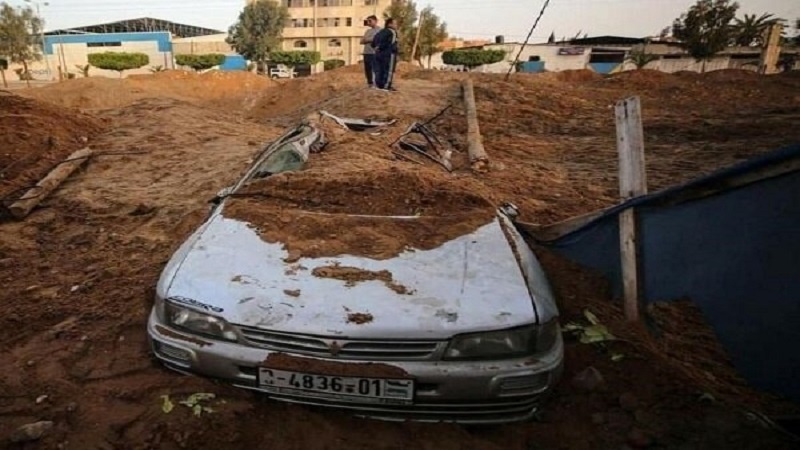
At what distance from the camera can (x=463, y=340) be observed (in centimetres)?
194

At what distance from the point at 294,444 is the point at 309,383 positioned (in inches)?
10.0

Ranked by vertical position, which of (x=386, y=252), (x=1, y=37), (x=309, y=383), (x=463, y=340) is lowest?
(x=309, y=383)

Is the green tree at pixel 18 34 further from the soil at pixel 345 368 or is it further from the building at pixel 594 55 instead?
the soil at pixel 345 368

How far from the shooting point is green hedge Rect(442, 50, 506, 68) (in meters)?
38.9

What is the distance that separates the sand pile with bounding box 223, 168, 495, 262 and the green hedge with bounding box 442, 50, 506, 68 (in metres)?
38.4

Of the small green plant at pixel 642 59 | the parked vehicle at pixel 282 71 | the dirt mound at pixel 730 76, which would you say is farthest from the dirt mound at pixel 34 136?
the parked vehicle at pixel 282 71

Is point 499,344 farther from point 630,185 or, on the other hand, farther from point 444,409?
point 630,185

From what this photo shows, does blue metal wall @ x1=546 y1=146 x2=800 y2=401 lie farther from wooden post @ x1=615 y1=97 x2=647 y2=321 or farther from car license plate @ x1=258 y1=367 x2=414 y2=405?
car license plate @ x1=258 y1=367 x2=414 y2=405

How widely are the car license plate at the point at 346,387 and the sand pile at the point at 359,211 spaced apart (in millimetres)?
650

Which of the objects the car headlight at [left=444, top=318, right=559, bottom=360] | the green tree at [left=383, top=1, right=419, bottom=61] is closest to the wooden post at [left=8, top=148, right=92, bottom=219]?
the car headlight at [left=444, top=318, right=559, bottom=360]

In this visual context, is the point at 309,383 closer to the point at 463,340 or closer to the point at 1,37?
the point at 463,340

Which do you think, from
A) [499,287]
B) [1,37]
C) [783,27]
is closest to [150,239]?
[499,287]

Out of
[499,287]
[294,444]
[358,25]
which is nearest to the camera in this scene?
[294,444]

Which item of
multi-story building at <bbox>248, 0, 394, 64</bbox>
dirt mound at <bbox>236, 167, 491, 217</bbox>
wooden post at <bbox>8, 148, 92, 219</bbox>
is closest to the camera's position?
dirt mound at <bbox>236, 167, 491, 217</bbox>
